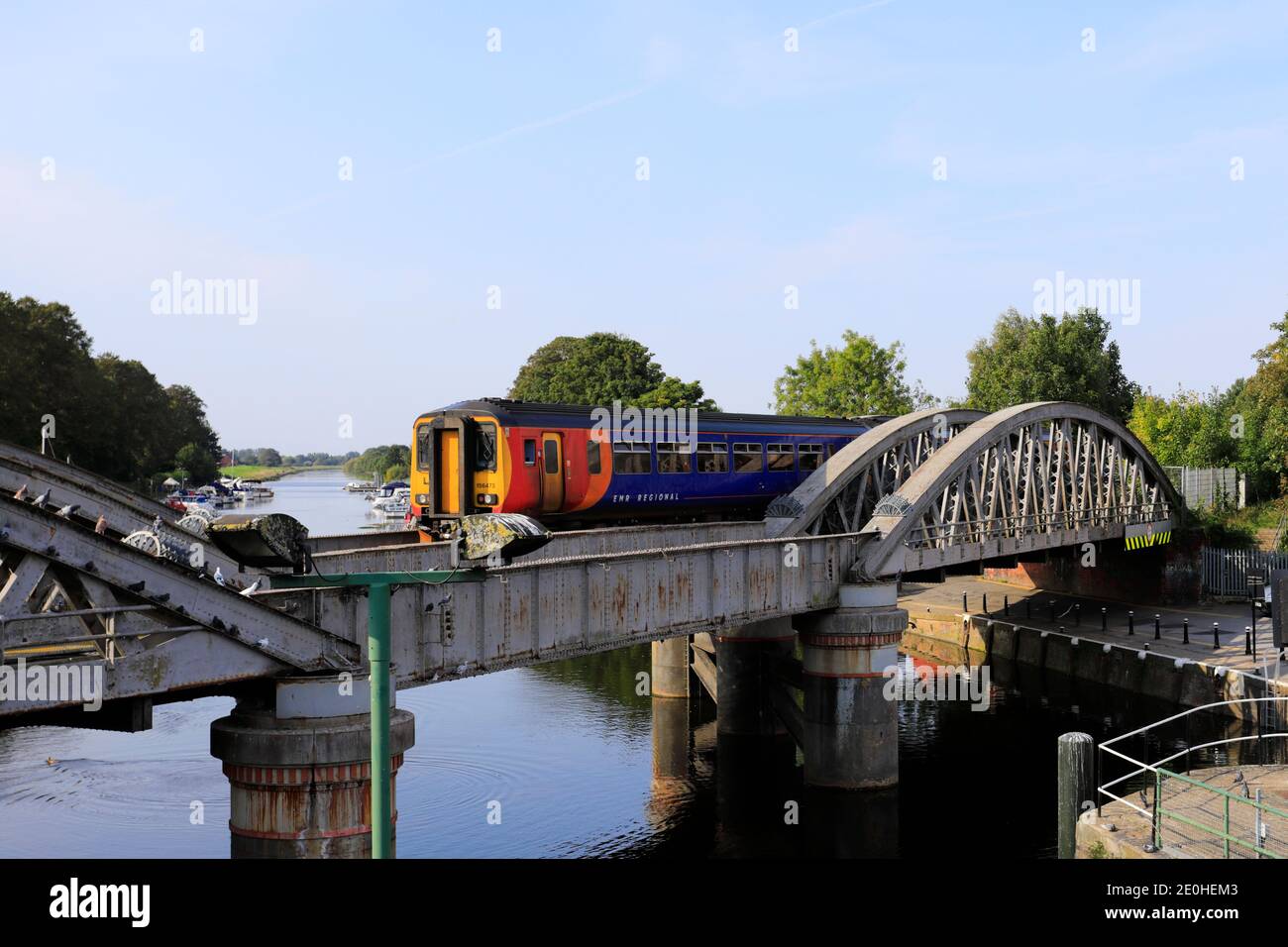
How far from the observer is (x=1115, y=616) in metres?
46.0

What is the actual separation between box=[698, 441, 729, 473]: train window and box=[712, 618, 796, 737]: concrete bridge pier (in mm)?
4348

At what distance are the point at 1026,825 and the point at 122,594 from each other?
19.6 metres

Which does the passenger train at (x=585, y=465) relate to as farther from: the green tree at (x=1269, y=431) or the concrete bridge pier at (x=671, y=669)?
the green tree at (x=1269, y=431)

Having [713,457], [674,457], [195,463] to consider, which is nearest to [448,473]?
[674,457]

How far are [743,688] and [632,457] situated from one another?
→ 305 inches

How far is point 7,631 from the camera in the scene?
38.9 ft

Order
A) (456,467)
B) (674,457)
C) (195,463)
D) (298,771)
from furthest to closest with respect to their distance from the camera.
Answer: (195,463), (674,457), (456,467), (298,771)

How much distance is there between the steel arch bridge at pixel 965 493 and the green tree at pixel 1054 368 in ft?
103

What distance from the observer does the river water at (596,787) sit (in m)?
24.3

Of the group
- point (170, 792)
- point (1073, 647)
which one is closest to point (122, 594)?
point (170, 792)

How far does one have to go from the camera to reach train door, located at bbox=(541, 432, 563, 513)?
1068 inches

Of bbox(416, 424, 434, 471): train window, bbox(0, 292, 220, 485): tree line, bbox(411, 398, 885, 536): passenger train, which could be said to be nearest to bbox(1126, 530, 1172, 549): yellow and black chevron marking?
bbox(411, 398, 885, 536): passenger train

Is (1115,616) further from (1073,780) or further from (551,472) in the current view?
(1073,780)

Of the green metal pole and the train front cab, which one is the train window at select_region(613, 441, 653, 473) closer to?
the train front cab
